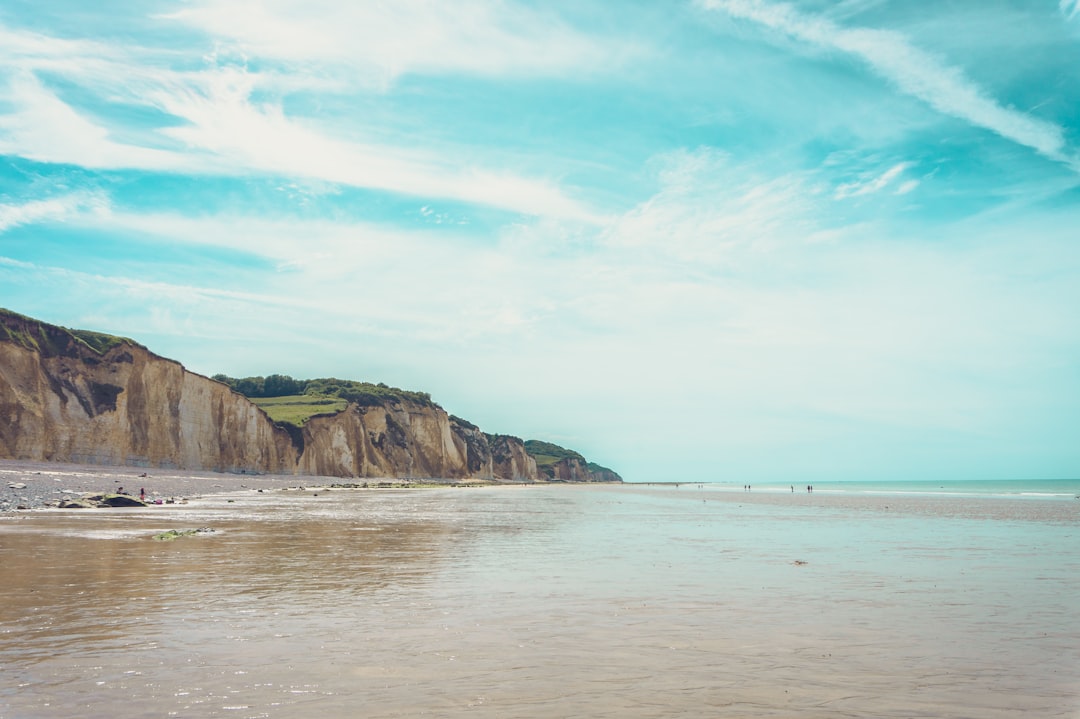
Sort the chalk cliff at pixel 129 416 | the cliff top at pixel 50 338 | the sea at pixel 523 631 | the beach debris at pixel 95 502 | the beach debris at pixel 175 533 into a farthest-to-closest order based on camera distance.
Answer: the cliff top at pixel 50 338 < the chalk cliff at pixel 129 416 < the beach debris at pixel 95 502 < the beach debris at pixel 175 533 < the sea at pixel 523 631

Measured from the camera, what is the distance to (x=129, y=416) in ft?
202

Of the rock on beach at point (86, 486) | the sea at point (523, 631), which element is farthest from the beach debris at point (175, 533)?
the rock on beach at point (86, 486)

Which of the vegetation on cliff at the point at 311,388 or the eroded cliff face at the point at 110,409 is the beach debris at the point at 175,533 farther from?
the vegetation on cliff at the point at 311,388

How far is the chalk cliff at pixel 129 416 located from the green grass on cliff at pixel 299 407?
2870 mm

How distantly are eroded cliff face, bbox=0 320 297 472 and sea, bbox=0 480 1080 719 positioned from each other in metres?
42.9

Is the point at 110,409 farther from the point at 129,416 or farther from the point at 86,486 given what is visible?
the point at 86,486

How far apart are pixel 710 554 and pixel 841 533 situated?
1022 centimetres

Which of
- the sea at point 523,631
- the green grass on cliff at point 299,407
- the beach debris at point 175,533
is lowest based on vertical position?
the beach debris at point 175,533

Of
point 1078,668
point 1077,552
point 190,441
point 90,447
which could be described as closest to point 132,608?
point 1078,668

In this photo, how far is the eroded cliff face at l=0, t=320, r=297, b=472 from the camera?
2106 inches

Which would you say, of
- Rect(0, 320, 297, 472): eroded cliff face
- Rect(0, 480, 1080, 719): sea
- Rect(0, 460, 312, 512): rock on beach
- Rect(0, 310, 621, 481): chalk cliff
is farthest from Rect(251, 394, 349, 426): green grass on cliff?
Rect(0, 480, 1080, 719): sea

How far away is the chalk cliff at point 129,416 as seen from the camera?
5397 cm

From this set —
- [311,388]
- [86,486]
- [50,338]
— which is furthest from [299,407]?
[86,486]

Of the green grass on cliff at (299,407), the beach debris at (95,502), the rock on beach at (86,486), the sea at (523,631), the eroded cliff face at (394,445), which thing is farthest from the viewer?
the green grass on cliff at (299,407)
